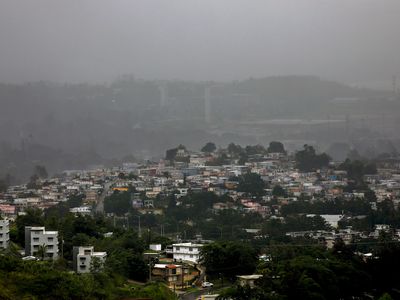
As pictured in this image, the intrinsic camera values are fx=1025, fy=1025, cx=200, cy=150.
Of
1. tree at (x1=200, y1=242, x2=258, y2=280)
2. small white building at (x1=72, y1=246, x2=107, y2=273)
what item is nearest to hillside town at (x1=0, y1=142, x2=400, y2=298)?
tree at (x1=200, y1=242, x2=258, y2=280)

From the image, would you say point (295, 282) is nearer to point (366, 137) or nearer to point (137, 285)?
point (137, 285)

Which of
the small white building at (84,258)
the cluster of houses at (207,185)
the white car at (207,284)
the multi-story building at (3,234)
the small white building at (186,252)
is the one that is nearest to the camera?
the small white building at (84,258)

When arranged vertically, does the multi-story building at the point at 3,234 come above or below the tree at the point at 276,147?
above

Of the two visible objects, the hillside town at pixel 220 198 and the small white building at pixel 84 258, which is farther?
the hillside town at pixel 220 198

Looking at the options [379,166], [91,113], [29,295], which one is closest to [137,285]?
[29,295]

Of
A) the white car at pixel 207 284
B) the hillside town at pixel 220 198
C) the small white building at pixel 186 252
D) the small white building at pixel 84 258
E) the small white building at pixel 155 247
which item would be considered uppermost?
the small white building at pixel 84 258

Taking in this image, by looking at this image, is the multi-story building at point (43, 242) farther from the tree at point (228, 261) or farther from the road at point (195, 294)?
the tree at point (228, 261)

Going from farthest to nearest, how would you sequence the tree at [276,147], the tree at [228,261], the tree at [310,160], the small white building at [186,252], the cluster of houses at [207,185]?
the tree at [276,147] → the tree at [310,160] → the cluster of houses at [207,185] → the small white building at [186,252] → the tree at [228,261]

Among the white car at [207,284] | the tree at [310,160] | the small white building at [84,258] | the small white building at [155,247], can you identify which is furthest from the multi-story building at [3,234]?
the tree at [310,160]
